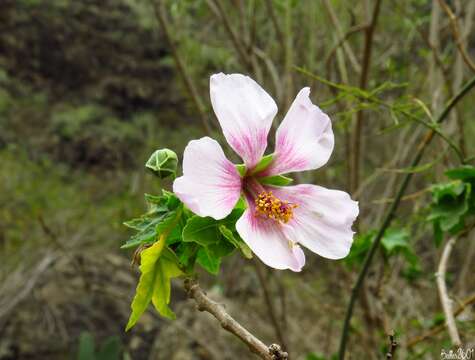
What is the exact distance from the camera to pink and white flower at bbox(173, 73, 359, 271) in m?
0.62

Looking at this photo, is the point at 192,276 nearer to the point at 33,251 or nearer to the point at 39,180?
the point at 33,251

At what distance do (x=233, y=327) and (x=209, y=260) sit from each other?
0.44 feet

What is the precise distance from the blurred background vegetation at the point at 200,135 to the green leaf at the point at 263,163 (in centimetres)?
31

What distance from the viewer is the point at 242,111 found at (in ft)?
2.16

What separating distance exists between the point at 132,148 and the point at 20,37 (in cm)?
178

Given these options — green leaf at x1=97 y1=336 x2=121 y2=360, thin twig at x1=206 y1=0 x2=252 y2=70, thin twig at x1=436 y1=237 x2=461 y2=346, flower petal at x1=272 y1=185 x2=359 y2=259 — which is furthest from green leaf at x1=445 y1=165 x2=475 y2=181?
green leaf at x1=97 y1=336 x2=121 y2=360

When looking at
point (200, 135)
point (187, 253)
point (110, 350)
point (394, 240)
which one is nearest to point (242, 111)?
point (187, 253)

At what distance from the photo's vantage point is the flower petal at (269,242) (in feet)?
1.97

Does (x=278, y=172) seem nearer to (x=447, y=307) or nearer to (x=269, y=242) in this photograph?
(x=269, y=242)

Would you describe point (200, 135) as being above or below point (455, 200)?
below

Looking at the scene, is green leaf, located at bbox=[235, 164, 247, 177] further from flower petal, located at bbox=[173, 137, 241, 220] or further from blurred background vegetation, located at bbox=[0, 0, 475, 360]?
blurred background vegetation, located at bbox=[0, 0, 475, 360]

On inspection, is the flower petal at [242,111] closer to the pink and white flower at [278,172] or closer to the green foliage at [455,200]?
the pink and white flower at [278,172]

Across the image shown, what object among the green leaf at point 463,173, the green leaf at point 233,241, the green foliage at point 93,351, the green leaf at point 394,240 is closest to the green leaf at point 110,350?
the green foliage at point 93,351

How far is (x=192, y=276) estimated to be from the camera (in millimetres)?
625
